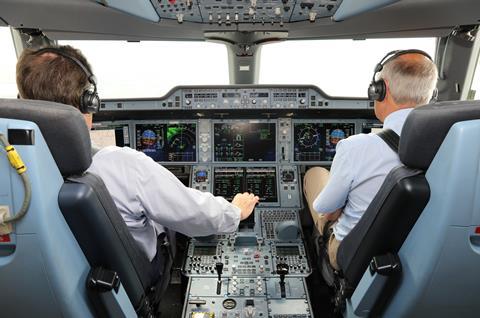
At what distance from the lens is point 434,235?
1.12m

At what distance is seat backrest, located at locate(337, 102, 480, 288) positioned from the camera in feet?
3.48

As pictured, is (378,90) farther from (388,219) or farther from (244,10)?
(244,10)

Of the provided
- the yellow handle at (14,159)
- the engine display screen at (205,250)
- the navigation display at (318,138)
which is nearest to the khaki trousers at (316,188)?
the navigation display at (318,138)

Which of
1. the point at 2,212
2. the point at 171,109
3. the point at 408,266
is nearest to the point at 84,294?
the point at 2,212

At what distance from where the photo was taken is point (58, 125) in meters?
1.00

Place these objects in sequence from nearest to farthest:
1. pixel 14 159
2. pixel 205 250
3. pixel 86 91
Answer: pixel 14 159, pixel 86 91, pixel 205 250

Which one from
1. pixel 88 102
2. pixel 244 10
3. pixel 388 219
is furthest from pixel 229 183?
pixel 388 219

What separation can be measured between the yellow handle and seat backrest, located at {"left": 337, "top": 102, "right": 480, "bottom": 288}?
104 cm

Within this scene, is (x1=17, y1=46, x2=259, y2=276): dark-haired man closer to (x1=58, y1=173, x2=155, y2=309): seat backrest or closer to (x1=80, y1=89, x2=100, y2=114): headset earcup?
(x1=80, y1=89, x2=100, y2=114): headset earcup

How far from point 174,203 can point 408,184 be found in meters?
0.80

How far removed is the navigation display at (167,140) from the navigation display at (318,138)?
804 mm

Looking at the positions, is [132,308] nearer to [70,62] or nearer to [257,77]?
[70,62]

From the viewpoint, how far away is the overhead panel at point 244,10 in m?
2.51

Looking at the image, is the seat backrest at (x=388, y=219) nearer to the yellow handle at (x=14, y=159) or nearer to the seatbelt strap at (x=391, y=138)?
the seatbelt strap at (x=391, y=138)
